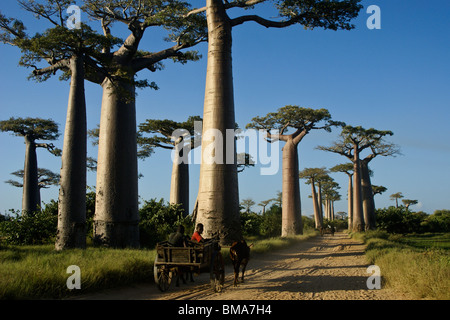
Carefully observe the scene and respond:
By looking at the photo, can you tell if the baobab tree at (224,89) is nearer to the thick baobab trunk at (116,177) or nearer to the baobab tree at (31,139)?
the thick baobab trunk at (116,177)

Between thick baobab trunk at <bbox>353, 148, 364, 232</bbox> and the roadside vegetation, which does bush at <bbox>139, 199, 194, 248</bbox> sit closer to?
the roadside vegetation

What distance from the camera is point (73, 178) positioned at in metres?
9.27

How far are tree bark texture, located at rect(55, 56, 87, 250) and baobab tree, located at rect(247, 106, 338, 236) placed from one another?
48.7 ft

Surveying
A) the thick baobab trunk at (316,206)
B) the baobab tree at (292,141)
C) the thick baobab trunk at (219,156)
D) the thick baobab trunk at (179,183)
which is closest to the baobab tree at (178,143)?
the thick baobab trunk at (179,183)

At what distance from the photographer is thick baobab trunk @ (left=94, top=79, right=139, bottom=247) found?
1095 cm

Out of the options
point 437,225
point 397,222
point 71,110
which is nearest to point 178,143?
point 71,110

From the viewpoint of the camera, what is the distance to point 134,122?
11.9 metres

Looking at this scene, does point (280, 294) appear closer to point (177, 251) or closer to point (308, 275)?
point (177, 251)

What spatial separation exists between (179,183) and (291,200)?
6700 millimetres

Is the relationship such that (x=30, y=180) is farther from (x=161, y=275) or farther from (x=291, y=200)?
(x=161, y=275)

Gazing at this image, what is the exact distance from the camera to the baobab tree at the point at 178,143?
21.4 meters

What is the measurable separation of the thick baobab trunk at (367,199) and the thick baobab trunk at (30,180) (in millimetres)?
23496

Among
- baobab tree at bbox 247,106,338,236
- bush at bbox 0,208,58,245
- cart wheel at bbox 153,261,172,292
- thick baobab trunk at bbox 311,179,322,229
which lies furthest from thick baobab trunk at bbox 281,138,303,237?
thick baobab trunk at bbox 311,179,322,229
